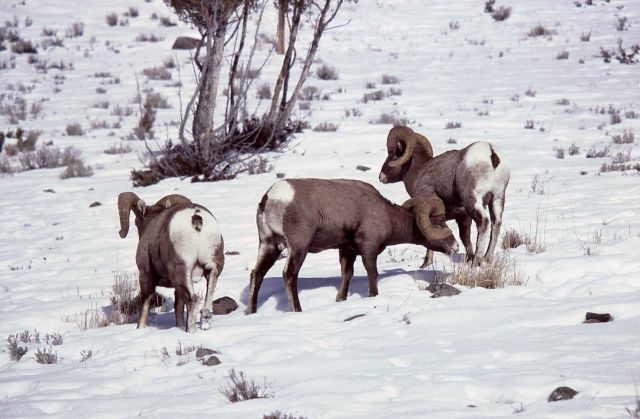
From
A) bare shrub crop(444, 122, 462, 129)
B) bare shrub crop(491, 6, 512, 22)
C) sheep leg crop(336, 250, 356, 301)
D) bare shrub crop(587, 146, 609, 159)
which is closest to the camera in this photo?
sheep leg crop(336, 250, 356, 301)

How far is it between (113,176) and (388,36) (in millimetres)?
17349

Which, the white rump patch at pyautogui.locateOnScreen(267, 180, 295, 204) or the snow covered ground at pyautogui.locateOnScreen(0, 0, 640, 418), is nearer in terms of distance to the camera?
the snow covered ground at pyautogui.locateOnScreen(0, 0, 640, 418)

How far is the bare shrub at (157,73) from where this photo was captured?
2542 cm

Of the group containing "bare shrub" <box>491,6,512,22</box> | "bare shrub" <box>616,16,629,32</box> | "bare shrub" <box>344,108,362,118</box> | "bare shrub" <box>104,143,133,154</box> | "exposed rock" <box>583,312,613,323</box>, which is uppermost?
"bare shrub" <box>491,6,512,22</box>

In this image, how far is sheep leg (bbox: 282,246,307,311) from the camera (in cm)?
762

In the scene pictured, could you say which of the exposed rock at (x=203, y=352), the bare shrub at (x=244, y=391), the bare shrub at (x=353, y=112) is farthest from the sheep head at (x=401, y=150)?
the bare shrub at (x=353, y=112)

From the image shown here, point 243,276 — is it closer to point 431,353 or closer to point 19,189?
point 431,353

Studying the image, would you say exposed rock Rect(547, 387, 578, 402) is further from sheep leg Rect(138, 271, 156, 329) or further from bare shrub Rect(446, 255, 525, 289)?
sheep leg Rect(138, 271, 156, 329)

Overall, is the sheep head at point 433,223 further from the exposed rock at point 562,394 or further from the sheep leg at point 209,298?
the exposed rock at point 562,394

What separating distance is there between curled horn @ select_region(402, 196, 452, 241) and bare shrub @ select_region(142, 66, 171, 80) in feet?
60.2

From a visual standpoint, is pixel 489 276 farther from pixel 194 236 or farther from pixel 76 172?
pixel 76 172

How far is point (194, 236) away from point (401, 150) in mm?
3490

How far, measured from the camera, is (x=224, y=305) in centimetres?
819

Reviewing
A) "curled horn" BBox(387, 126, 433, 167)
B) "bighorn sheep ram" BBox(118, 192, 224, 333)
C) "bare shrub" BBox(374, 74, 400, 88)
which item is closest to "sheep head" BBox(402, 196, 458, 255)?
"curled horn" BBox(387, 126, 433, 167)
